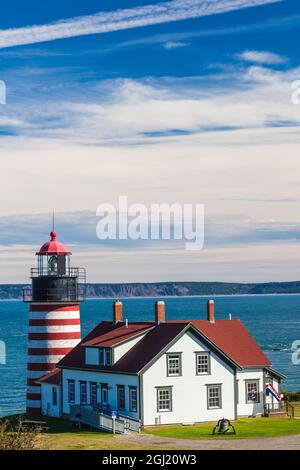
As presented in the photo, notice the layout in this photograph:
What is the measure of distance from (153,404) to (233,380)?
5177 millimetres

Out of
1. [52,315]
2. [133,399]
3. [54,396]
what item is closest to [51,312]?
[52,315]

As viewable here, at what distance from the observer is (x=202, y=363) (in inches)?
2026

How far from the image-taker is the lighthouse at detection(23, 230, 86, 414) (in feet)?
190

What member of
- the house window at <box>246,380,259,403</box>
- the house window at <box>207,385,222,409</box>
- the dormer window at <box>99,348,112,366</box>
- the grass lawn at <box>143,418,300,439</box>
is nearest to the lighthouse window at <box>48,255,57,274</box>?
the dormer window at <box>99,348,112,366</box>

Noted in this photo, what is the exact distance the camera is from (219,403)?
51.8 metres

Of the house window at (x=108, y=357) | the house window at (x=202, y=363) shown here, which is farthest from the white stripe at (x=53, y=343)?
the house window at (x=202, y=363)

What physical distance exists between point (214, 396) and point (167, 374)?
3225 mm

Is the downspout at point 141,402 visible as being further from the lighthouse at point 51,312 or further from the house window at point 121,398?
the lighthouse at point 51,312

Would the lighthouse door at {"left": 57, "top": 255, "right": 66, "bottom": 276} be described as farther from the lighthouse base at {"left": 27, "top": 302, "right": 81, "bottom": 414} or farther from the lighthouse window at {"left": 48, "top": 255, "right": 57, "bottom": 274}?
the lighthouse base at {"left": 27, "top": 302, "right": 81, "bottom": 414}

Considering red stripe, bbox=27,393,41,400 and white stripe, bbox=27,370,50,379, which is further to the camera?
red stripe, bbox=27,393,41,400

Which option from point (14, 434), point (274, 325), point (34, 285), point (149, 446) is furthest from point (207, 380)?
point (274, 325)

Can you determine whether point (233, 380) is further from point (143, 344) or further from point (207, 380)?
point (143, 344)

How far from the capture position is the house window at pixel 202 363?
51.3 metres

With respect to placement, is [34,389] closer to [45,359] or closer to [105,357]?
[45,359]
